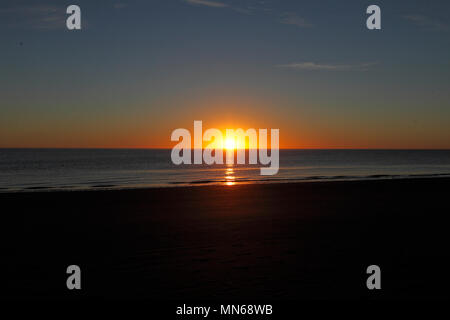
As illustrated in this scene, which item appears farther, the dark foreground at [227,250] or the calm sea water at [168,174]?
the calm sea water at [168,174]

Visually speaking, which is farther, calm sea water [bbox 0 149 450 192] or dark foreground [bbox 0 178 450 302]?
calm sea water [bbox 0 149 450 192]

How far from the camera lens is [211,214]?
57.9 feet

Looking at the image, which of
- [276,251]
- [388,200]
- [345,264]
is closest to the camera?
[345,264]

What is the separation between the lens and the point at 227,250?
1110 cm

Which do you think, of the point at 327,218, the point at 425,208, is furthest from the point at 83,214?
the point at 425,208

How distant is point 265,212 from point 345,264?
8.35 m

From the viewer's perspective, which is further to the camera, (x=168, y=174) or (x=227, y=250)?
(x=168, y=174)

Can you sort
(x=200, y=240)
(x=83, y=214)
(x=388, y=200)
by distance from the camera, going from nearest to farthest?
(x=200, y=240), (x=83, y=214), (x=388, y=200)

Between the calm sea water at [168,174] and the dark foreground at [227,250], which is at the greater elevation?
the calm sea water at [168,174]

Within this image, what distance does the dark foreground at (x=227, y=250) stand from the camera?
8.14m

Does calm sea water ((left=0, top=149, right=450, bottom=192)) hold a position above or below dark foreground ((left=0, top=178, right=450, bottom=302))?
above

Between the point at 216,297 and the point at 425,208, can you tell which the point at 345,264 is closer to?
the point at 216,297

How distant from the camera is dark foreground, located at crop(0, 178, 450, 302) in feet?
26.7
